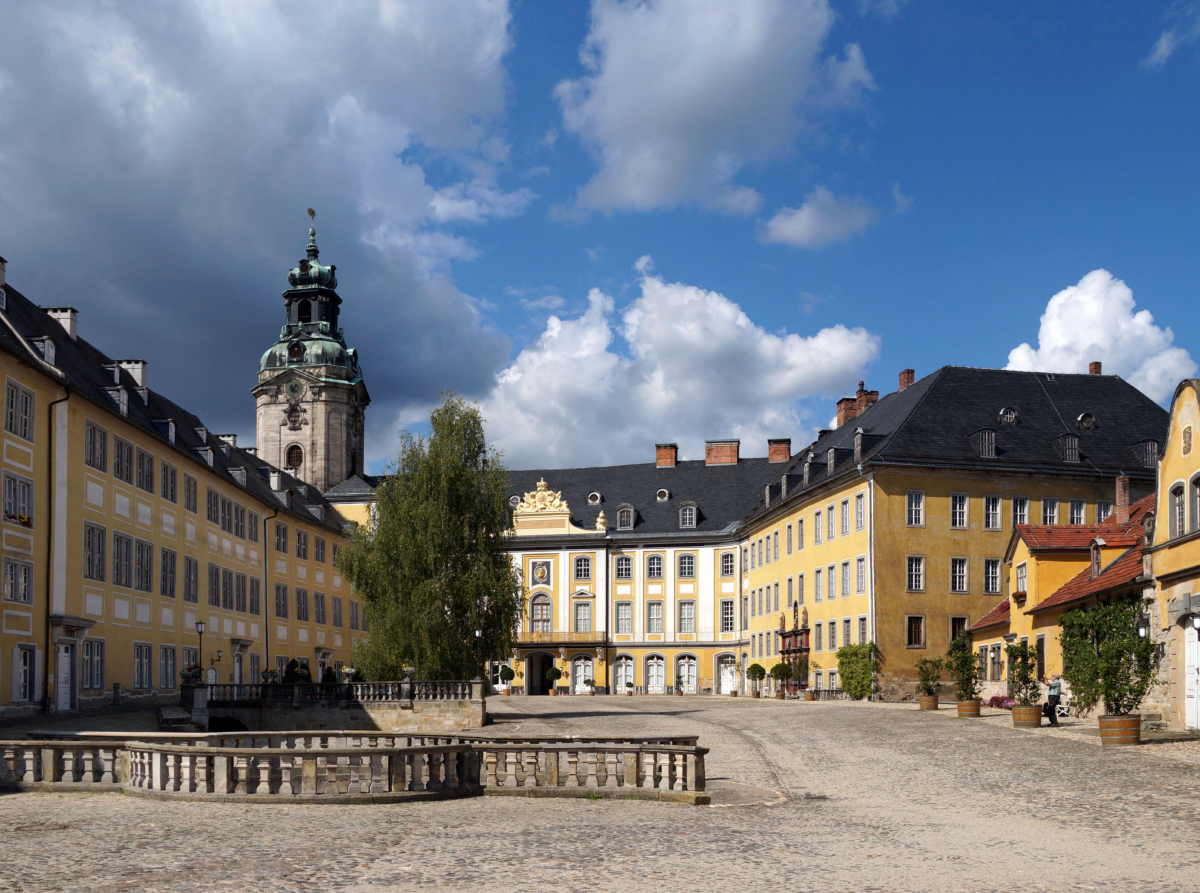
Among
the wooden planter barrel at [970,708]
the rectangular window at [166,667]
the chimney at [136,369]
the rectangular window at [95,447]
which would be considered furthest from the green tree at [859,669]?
the chimney at [136,369]

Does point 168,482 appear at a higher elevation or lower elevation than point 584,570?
higher

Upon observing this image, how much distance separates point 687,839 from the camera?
12.6 metres

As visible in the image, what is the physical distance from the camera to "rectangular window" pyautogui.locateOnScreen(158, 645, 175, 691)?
134 feet

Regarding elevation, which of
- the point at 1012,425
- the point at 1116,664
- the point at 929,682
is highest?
the point at 1012,425

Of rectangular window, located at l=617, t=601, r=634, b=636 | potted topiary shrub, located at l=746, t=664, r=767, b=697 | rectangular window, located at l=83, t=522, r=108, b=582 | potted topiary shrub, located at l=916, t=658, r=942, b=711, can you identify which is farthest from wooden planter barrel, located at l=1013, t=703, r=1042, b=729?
rectangular window, located at l=617, t=601, r=634, b=636

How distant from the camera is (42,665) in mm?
32156

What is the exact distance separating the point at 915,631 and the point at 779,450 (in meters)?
29.1

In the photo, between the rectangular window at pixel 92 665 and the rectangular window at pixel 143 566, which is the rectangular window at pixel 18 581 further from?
the rectangular window at pixel 143 566

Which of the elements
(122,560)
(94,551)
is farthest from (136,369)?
(94,551)

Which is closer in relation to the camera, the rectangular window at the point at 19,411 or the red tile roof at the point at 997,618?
the rectangular window at the point at 19,411

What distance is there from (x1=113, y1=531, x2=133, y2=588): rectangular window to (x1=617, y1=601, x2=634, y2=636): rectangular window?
122 ft

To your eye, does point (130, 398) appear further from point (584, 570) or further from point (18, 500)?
point (584, 570)

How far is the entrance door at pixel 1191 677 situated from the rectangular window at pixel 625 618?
156ft

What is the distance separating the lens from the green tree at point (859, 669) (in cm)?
4588
